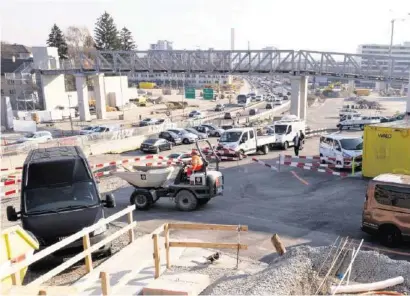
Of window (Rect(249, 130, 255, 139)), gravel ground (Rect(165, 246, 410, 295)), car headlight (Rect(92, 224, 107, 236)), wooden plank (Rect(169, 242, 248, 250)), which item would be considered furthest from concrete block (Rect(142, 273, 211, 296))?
window (Rect(249, 130, 255, 139))

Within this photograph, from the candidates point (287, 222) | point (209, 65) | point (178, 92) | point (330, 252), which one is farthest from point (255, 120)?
point (178, 92)

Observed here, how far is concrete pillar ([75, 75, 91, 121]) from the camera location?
176ft

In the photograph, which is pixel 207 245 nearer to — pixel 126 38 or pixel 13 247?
pixel 13 247

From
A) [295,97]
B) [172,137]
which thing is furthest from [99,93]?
[295,97]

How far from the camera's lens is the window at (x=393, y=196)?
1050 cm

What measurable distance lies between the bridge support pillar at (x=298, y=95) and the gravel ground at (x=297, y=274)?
35.0m

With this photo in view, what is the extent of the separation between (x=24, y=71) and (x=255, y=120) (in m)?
34.9

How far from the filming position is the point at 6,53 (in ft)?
300

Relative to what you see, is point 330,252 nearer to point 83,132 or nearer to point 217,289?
point 217,289

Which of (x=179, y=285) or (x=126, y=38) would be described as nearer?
(x=179, y=285)

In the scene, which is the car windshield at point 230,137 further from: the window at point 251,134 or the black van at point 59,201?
the black van at point 59,201

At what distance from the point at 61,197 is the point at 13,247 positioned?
3213 millimetres

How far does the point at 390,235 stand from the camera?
1074cm

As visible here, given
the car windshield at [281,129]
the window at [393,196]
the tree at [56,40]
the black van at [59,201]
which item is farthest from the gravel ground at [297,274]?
the tree at [56,40]
